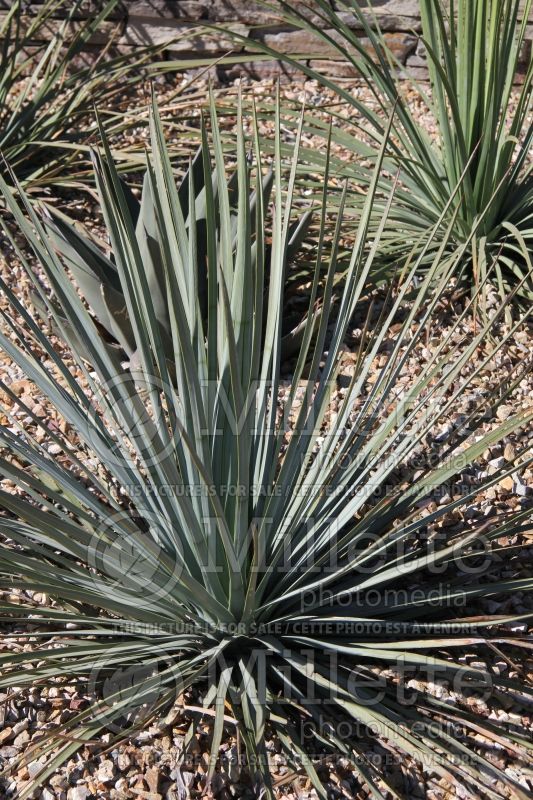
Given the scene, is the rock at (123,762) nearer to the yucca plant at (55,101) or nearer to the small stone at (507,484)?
the small stone at (507,484)

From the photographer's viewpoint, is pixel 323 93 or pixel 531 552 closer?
pixel 531 552

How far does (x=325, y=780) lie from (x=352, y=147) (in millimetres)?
2075

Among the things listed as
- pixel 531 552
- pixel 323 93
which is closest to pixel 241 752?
pixel 531 552

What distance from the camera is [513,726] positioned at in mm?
1676

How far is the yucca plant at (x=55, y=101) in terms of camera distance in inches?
123

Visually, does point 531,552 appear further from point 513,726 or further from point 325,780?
point 325,780

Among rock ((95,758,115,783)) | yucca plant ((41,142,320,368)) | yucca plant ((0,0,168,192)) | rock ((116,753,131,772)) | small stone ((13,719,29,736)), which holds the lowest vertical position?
rock ((95,758,115,783))

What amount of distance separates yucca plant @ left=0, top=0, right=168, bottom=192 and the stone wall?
0.13 metres

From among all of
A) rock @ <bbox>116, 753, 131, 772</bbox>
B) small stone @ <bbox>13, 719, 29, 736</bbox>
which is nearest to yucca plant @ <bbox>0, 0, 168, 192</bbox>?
small stone @ <bbox>13, 719, 29, 736</bbox>

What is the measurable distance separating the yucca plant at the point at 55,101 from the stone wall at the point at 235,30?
133 mm

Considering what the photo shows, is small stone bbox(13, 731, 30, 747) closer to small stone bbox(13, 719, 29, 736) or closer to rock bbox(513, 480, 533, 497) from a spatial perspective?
small stone bbox(13, 719, 29, 736)

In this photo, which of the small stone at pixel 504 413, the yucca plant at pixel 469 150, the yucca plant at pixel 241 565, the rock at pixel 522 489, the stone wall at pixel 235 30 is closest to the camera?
the yucca plant at pixel 241 565

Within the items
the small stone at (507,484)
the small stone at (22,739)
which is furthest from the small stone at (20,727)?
the small stone at (507,484)

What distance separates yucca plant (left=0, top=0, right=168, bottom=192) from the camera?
3.12 m
